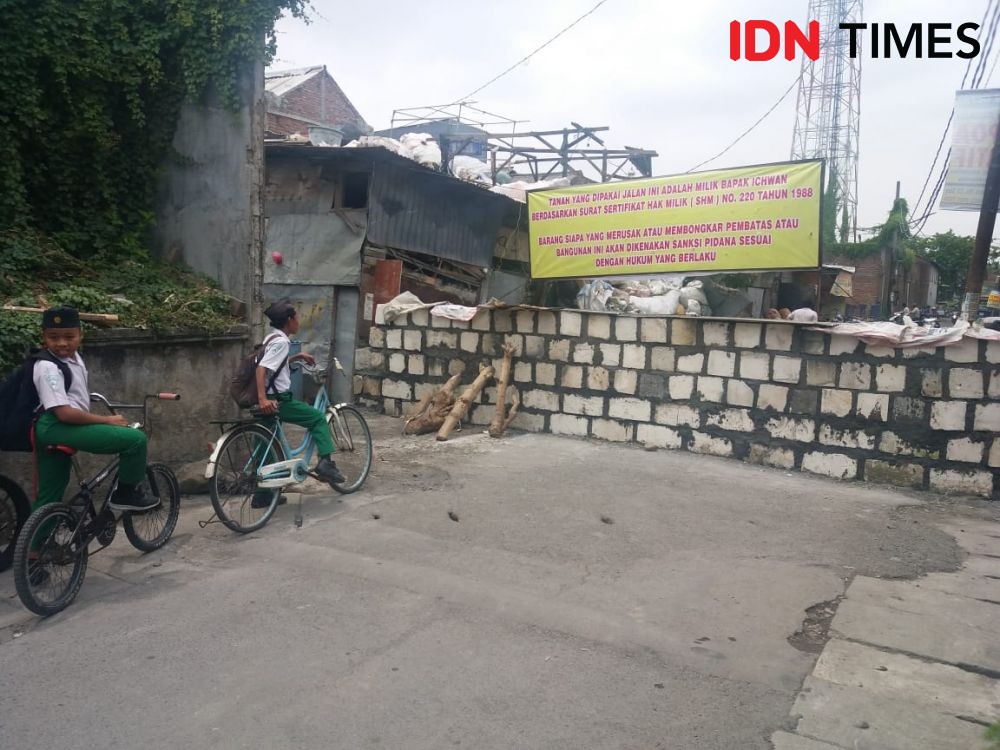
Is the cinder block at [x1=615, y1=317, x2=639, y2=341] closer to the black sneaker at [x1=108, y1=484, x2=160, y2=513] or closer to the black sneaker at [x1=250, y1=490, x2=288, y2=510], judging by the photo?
the black sneaker at [x1=250, y1=490, x2=288, y2=510]

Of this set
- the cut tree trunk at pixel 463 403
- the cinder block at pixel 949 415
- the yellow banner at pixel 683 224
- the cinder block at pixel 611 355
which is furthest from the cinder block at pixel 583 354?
the cinder block at pixel 949 415

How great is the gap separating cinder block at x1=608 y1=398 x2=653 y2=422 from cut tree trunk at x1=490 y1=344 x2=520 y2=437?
1240 mm

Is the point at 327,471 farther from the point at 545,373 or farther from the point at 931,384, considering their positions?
the point at 931,384

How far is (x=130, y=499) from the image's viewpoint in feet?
16.0

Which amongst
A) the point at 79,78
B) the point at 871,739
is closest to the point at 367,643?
the point at 871,739

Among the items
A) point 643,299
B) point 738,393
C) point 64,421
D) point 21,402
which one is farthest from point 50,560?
point 643,299

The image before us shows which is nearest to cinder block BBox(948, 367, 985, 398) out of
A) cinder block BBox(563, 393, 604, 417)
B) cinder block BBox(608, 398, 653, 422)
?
cinder block BBox(608, 398, 653, 422)

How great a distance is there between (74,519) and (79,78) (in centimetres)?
457

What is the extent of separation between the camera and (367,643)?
3852mm

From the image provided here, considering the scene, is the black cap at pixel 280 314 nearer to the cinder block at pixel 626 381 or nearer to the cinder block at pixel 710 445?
the cinder block at pixel 626 381

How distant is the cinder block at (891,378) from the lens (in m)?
7.31

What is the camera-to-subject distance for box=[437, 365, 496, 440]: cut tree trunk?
906 cm

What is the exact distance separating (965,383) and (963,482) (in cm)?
92

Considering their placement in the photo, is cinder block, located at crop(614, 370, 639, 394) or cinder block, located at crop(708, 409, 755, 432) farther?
cinder block, located at crop(614, 370, 639, 394)
